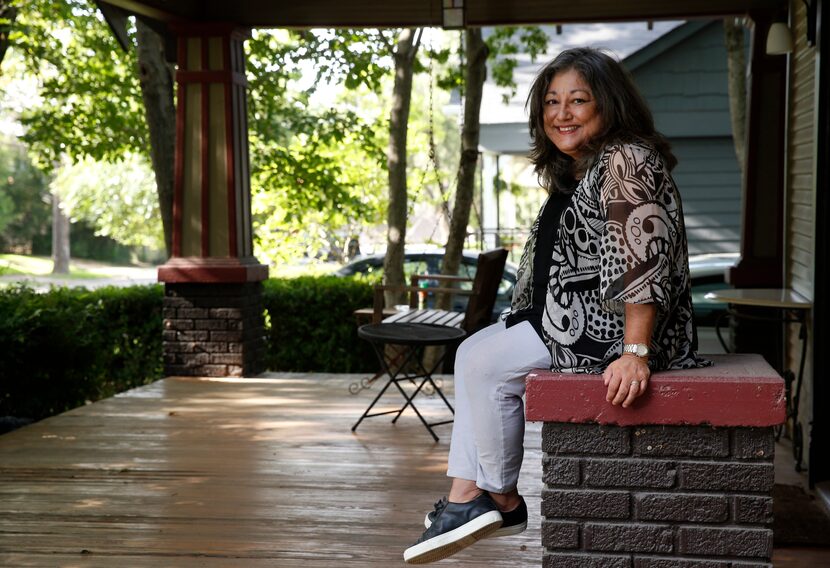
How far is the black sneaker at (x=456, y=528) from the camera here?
8.34 feet

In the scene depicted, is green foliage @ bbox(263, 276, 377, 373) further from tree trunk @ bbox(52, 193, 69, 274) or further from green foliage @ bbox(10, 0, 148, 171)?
tree trunk @ bbox(52, 193, 69, 274)

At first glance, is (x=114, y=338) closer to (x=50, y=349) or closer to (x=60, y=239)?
(x=50, y=349)

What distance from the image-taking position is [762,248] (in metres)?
6.79

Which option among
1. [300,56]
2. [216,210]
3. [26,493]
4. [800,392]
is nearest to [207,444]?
[26,493]

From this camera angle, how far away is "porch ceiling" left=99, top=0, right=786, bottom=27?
726 centimetres

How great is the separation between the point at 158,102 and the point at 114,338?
2.23 meters

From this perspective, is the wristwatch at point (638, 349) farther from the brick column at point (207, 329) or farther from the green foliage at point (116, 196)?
the green foliage at point (116, 196)

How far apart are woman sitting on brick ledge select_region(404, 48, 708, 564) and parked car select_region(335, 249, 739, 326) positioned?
3693mm

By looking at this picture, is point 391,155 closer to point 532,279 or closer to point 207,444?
point 207,444

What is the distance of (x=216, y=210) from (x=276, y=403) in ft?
5.30

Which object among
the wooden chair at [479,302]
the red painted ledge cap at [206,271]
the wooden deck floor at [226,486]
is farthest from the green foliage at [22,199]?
the wooden chair at [479,302]

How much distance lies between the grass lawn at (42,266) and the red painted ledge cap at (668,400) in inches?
1363

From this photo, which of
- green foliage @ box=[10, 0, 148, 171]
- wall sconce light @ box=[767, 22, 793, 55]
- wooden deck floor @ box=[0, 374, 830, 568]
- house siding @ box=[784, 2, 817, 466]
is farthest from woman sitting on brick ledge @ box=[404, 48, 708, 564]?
green foliage @ box=[10, 0, 148, 171]

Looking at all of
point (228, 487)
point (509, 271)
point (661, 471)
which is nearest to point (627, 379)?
point (661, 471)
